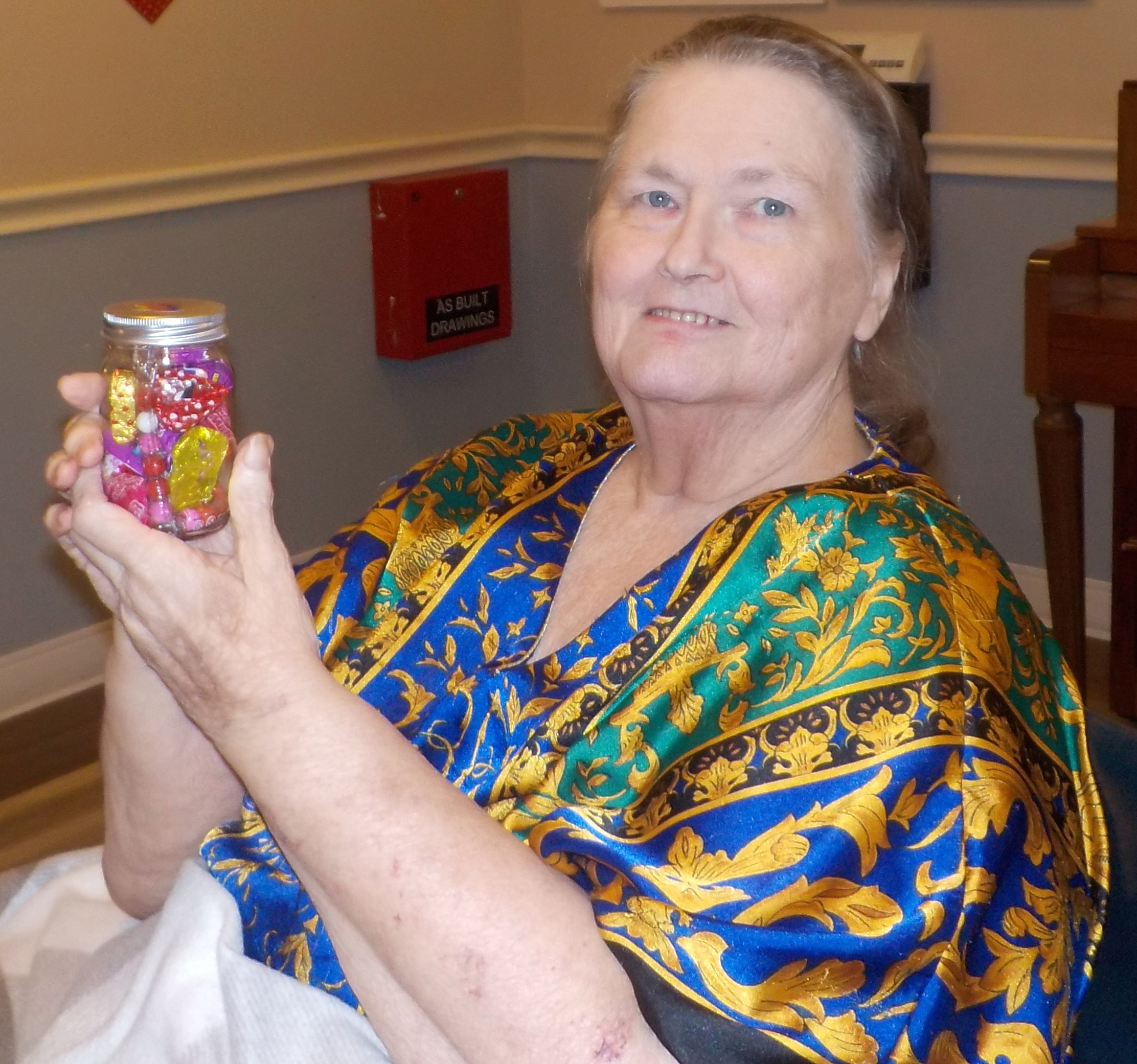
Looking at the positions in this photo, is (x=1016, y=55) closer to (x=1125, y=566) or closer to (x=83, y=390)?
(x=1125, y=566)

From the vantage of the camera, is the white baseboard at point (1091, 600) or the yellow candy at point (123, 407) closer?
the yellow candy at point (123, 407)

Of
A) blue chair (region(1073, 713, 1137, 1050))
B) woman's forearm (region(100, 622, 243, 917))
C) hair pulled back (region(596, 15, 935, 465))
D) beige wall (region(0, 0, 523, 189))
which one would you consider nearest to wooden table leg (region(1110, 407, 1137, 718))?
hair pulled back (region(596, 15, 935, 465))

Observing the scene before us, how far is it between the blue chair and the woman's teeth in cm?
46

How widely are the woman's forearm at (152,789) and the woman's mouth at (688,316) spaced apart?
0.54 metres

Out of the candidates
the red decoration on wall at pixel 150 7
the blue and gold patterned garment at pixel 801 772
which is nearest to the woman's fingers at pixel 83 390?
the blue and gold patterned garment at pixel 801 772

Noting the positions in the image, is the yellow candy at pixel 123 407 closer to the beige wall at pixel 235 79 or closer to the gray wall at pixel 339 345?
the gray wall at pixel 339 345

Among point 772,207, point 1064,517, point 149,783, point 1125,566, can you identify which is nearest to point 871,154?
point 772,207

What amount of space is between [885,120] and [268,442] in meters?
0.67

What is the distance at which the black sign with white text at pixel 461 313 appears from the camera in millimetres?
3584

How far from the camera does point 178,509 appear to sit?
1.01m

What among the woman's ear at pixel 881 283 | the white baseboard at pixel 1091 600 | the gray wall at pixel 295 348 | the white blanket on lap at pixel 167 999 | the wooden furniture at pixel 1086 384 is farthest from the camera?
the white baseboard at pixel 1091 600

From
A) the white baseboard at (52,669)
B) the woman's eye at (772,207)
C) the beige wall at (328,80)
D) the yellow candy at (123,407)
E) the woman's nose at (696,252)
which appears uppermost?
the beige wall at (328,80)

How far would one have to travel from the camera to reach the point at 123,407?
100 centimetres

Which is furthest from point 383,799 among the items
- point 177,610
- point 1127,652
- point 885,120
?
point 1127,652
